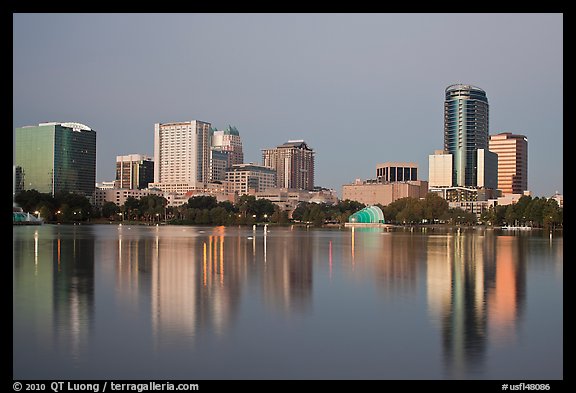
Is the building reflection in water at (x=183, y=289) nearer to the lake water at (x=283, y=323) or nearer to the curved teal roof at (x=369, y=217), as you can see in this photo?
the lake water at (x=283, y=323)

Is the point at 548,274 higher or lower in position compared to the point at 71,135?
lower

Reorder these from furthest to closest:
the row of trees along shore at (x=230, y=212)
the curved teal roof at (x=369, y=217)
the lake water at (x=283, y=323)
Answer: the curved teal roof at (x=369, y=217), the row of trees along shore at (x=230, y=212), the lake water at (x=283, y=323)

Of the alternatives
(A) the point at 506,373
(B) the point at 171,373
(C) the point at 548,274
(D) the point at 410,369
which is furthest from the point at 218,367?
(C) the point at 548,274

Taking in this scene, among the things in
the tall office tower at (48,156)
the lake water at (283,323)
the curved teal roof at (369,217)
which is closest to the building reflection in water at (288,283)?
the lake water at (283,323)

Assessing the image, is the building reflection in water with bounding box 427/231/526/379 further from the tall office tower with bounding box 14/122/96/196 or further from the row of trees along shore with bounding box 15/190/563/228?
the tall office tower with bounding box 14/122/96/196

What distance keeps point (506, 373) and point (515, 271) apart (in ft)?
57.3

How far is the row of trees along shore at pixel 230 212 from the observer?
126 meters

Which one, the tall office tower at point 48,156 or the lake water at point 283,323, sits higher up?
the tall office tower at point 48,156

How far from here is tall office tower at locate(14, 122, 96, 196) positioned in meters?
191

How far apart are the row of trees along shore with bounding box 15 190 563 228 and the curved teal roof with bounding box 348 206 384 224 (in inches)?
156

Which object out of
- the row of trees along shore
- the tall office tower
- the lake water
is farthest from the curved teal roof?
the lake water

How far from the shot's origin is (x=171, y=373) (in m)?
11.9

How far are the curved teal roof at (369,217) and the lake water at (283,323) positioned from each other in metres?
116
